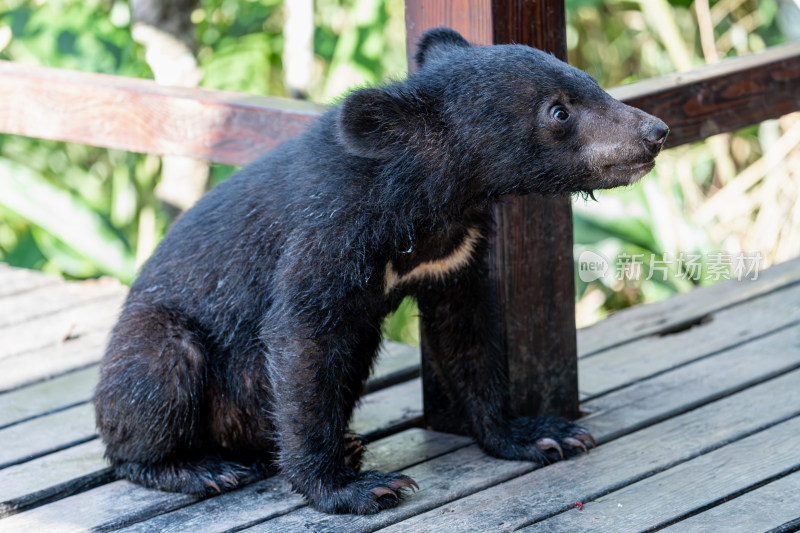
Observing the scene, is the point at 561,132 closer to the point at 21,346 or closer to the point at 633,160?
the point at 633,160

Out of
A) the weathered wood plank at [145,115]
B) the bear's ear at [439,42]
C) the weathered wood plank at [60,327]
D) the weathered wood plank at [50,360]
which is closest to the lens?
the bear's ear at [439,42]

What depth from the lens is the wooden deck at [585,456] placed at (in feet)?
8.91

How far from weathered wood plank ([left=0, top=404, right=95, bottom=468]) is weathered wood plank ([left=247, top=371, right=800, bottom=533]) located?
0.99 metres

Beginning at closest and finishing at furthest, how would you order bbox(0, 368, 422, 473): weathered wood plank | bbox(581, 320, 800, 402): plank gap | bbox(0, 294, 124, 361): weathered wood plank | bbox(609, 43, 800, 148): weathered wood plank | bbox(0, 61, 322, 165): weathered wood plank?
1. bbox(0, 368, 422, 473): weathered wood plank
2. bbox(609, 43, 800, 148): weathered wood plank
3. bbox(581, 320, 800, 402): plank gap
4. bbox(0, 61, 322, 165): weathered wood plank
5. bbox(0, 294, 124, 361): weathered wood plank

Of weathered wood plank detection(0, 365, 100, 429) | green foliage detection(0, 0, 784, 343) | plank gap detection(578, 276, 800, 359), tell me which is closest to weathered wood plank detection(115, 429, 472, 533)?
plank gap detection(578, 276, 800, 359)

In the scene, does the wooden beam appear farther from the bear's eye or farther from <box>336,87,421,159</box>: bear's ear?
the bear's eye

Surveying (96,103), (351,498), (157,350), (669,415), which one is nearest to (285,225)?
(157,350)

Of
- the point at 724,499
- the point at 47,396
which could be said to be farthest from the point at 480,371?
the point at 47,396

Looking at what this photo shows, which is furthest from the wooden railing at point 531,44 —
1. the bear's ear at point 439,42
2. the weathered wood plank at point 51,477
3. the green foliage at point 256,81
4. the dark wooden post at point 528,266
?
the green foliage at point 256,81

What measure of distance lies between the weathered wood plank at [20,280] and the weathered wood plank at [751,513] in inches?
138

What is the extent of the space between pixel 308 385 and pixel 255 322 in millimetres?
303

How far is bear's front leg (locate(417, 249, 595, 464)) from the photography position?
304cm

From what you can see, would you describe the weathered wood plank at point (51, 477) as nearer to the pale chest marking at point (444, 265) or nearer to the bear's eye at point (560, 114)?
the pale chest marking at point (444, 265)

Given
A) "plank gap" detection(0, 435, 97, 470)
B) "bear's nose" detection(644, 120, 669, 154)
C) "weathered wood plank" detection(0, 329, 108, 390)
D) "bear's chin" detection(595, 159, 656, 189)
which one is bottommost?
"plank gap" detection(0, 435, 97, 470)
